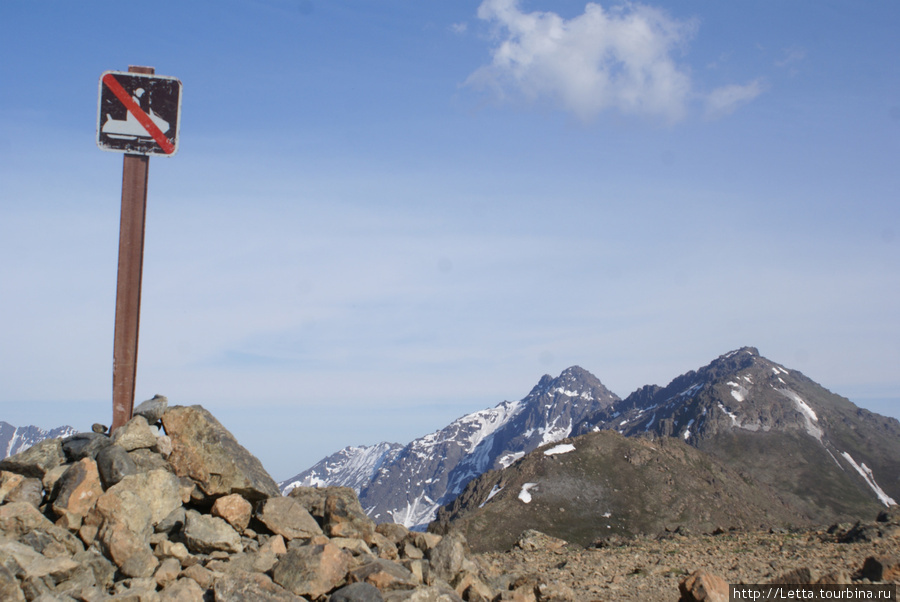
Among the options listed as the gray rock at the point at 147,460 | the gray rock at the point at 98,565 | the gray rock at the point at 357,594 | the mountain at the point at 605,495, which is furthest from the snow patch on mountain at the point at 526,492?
the gray rock at the point at 98,565

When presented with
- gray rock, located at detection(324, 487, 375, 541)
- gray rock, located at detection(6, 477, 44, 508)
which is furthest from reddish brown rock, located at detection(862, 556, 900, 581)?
gray rock, located at detection(6, 477, 44, 508)

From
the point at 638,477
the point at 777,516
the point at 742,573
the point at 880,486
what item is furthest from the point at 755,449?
the point at 742,573

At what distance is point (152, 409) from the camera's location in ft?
42.5

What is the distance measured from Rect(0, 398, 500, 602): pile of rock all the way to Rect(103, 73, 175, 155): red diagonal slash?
200 inches

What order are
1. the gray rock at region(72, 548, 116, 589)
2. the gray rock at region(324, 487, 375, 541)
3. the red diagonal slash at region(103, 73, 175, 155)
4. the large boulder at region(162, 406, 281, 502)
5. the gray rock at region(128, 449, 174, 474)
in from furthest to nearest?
the gray rock at region(324, 487, 375, 541), the large boulder at region(162, 406, 281, 502), the gray rock at region(128, 449, 174, 474), the red diagonal slash at region(103, 73, 175, 155), the gray rock at region(72, 548, 116, 589)

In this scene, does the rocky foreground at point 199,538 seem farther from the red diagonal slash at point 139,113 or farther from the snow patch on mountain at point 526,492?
the snow patch on mountain at point 526,492

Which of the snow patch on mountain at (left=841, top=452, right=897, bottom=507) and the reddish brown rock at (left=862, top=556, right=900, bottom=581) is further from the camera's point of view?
the snow patch on mountain at (left=841, top=452, right=897, bottom=507)

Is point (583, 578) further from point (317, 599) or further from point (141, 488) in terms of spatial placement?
point (141, 488)

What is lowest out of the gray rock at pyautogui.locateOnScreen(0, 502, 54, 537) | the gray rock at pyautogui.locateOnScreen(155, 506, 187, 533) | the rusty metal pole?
the gray rock at pyautogui.locateOnScreen(155, 506, 187, 533)

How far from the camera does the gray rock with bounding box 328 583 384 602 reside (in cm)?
1034

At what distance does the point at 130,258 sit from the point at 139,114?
8.47 feet

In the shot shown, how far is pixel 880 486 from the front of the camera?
181625 millimetres

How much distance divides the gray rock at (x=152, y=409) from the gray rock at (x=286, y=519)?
272 centimetres

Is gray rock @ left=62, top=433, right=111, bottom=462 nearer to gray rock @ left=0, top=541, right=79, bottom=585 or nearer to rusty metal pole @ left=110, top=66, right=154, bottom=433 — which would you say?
rusty metal pole @ left=110, top=66, right=154, bottom=433
